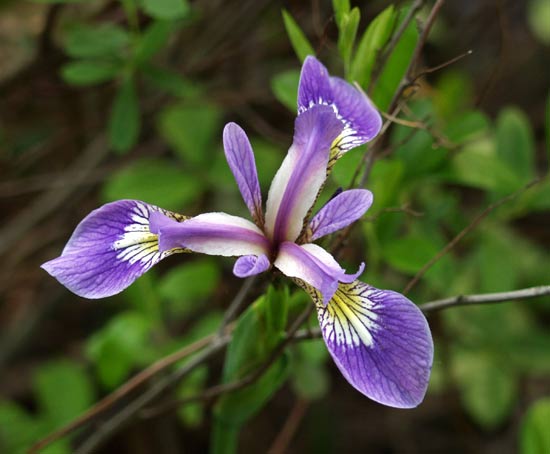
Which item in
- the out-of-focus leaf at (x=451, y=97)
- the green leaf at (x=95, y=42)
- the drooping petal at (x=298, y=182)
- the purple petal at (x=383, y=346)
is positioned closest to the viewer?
the purple petal at (x=383, y=346)

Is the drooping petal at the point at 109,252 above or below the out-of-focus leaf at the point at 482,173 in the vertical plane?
above

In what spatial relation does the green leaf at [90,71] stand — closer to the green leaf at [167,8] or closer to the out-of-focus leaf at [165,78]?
the out-of-focus leaf at [165,78]

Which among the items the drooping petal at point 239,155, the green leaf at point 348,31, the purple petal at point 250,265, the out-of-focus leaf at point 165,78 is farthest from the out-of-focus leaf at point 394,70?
the out-of-focus leaf at point 165,78

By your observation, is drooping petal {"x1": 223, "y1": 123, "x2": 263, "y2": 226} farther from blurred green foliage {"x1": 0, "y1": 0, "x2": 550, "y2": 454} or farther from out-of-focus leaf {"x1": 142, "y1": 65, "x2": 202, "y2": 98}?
out-of-focus leaf {"x1": 142, "y1": 65, "x2": 202, "y2": 98}

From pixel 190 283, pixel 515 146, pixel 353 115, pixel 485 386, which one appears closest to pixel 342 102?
pixel 353 115

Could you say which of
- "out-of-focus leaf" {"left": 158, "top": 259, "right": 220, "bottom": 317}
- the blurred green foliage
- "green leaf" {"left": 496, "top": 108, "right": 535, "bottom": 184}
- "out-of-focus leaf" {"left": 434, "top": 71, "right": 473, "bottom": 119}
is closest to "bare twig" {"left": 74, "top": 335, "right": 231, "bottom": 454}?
the blurred green foliage

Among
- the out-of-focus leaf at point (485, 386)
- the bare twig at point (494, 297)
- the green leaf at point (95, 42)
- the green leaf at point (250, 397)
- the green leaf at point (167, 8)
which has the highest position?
the green leaf at point (167, 8)

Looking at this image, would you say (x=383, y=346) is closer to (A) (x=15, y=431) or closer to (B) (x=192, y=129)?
(B) (x=192, y=129)
